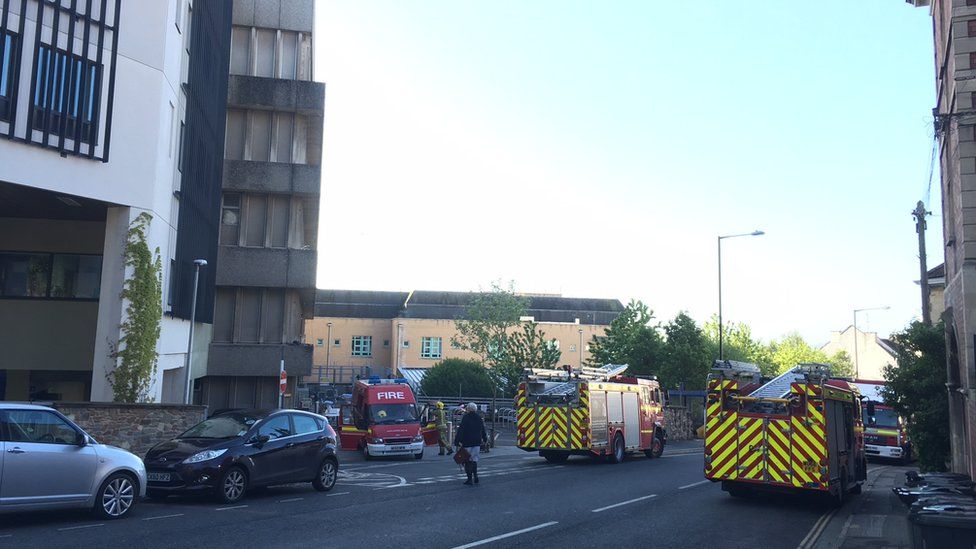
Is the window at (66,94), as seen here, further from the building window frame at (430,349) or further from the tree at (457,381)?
the building window frame at (430,349)

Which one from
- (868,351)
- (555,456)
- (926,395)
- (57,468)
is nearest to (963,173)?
(926,395)

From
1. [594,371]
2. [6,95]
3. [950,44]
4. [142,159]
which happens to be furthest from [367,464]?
[950,44]

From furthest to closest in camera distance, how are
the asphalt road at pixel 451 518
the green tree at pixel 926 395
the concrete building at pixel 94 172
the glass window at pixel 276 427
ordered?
1. the green tree at pixel 926 395
2. the concrete building at pixel 94 172
3. the glass window at pixel 276 427
4. the asphalt road at pixel 451 518

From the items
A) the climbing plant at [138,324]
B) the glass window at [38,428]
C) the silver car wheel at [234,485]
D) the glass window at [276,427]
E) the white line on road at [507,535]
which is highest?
the climbing plant at [138,324]

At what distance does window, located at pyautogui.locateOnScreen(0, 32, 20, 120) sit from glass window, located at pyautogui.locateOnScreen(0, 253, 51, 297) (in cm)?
839

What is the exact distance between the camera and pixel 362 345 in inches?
3300

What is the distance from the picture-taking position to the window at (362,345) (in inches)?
3289

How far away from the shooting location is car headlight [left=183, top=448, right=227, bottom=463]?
13.5 meters

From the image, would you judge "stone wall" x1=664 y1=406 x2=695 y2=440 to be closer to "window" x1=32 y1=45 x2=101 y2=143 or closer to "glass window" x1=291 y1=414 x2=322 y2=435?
"glass window" x1=291 y1=414 x2=322 y2=435

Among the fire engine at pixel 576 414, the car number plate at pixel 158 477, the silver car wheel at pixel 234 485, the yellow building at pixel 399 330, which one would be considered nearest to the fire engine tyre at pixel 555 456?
the fire engine at pixel 576 414

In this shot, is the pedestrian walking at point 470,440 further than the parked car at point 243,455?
Yes

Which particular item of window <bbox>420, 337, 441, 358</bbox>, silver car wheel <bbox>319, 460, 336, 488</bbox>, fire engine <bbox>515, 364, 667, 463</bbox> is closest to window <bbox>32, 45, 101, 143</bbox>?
silver car wheel <bbox>319, 460, 336, 488</bbox>

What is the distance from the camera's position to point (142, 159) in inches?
783

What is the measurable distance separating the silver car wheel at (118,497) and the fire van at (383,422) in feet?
50.5
